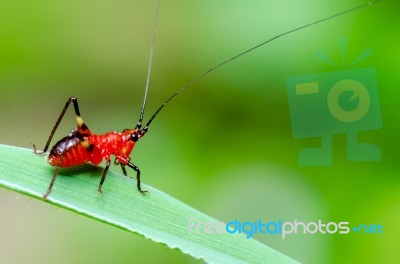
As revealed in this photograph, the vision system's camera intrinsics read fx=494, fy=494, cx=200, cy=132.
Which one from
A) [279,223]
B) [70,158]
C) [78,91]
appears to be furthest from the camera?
[78,91]

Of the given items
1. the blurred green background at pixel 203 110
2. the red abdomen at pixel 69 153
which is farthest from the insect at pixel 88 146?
the blurred green background at pixel 203 110

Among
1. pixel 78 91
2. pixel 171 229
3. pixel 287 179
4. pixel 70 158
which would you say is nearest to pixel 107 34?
pixel 78 91

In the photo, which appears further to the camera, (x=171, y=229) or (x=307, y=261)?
(x=307, y=261)

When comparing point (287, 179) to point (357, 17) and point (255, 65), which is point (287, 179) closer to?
point (255, 65)

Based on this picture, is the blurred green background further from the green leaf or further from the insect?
the green leaf

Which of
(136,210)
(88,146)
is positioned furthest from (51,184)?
(88,146)

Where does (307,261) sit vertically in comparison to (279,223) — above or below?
below

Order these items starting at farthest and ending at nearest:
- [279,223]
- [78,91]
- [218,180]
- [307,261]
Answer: [78,91], [218,180], [279,223], [307,261]
